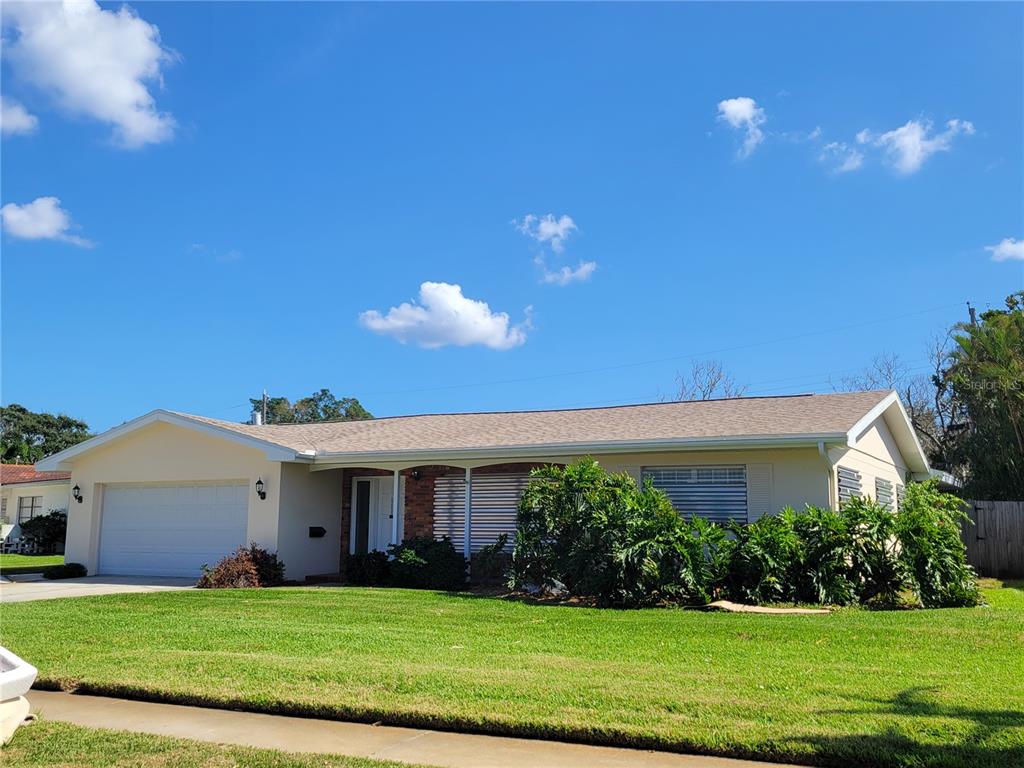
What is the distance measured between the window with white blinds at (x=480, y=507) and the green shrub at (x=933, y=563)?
7092 millimetres

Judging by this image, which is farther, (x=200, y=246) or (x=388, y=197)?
(x=200, y=246)

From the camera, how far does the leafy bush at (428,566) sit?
15547mm

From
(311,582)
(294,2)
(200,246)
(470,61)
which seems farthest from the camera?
(200,246)

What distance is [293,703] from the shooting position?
632 cm

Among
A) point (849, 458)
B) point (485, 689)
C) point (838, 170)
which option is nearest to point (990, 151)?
point (838, 170)

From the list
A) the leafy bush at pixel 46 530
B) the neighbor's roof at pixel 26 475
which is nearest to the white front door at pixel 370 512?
the leafy bush at pixel 46 530

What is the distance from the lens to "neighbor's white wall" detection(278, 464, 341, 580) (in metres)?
17.5

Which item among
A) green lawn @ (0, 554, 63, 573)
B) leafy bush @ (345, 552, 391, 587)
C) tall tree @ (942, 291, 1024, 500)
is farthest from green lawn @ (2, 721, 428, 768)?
tall tree @ (942, 291, 1024, 500)

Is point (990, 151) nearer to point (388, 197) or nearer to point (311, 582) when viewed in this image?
point (388, 197)

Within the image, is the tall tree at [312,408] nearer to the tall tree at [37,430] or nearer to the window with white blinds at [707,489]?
the tall tree at [37,430]

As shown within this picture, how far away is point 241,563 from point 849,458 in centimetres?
1177

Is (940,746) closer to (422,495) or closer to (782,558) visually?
(782,558)

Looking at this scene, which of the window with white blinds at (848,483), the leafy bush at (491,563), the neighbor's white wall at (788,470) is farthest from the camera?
the leafy bush at (491,563)

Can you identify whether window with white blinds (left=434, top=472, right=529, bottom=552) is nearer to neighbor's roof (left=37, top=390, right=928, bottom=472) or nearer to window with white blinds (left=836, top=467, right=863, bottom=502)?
neighbor's roof (left=37, top=390, right=928, bottom=472)
